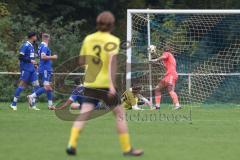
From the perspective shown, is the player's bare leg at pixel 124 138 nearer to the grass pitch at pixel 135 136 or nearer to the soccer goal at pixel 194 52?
the grass pitch at pixel 135 136

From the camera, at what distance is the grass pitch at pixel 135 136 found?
34.5 ft

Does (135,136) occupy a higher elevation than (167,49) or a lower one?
lower

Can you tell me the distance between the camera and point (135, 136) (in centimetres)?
1305

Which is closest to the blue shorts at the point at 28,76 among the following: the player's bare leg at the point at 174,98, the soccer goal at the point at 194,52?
the soccer goal at the point at 194,52

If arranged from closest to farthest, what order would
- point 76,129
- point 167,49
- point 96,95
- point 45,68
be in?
1. point 76,129
2. point 96,95
3. point 45,68
4. point 167,49

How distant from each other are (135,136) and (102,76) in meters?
3.01

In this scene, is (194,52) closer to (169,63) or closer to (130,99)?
(169,63)

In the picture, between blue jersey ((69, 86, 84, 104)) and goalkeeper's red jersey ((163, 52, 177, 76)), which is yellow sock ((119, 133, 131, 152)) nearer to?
blue jersey ((69, 86, 84, 104))

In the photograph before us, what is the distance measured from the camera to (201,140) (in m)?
12.5

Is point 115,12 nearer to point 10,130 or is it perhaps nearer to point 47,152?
point 10,130

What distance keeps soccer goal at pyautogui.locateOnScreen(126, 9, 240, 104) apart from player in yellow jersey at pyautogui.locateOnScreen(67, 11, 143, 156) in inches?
441

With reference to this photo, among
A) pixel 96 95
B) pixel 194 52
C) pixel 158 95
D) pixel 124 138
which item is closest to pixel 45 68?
pixel 158 95

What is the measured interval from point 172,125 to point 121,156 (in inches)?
201

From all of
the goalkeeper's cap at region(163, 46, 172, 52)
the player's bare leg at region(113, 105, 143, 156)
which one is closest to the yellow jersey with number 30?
the player's bare leg at region(113, 105, 143, 156)
